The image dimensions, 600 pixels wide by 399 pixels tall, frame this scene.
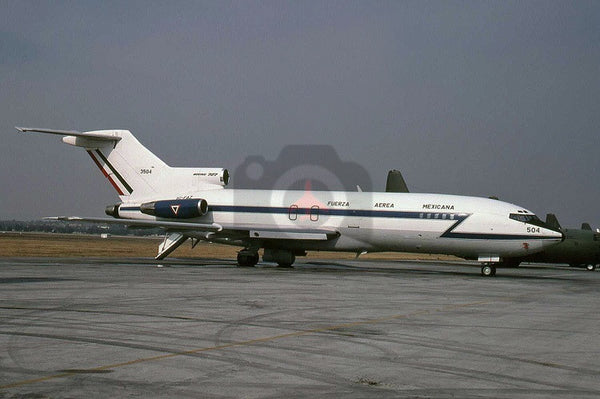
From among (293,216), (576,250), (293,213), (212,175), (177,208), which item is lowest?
(576,250)

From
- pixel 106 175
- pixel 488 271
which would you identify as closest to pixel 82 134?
pixel 106 175

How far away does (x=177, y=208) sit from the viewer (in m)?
34.3

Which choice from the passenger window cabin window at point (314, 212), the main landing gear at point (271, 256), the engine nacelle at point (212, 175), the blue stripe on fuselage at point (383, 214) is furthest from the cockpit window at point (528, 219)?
the engine nacelle at point (212, 175)

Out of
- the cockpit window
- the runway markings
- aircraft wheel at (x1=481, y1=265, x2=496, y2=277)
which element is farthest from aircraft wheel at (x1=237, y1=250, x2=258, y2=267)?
the runway markings

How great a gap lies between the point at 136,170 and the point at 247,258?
8.25 meters

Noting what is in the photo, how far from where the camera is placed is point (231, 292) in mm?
18500

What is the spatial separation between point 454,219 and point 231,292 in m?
14.5

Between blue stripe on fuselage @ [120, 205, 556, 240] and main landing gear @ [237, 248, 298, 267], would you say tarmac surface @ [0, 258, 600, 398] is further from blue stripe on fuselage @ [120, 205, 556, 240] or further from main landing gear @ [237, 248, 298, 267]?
main landing gear @ [237, 248, 298, 267]

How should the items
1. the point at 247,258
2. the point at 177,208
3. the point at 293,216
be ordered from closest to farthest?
1. the point at 293,216
2. the point at 247,258
3. the point at 177,208

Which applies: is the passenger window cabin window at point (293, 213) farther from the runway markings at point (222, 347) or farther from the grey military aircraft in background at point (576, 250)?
the grey military aircraft in background at point (576, 250)

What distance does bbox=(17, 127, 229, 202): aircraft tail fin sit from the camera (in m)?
36.3

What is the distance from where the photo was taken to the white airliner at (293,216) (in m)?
→ 29.5

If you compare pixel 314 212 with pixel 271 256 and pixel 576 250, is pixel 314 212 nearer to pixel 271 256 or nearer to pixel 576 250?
pixel 271 256

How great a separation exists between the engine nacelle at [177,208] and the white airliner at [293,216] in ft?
0.17
